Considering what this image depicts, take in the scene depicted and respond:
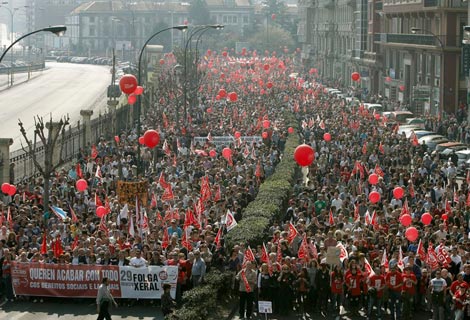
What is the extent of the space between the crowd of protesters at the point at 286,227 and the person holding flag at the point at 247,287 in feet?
0.09

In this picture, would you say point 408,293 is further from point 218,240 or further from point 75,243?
point 75,243

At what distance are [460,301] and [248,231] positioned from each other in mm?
6499

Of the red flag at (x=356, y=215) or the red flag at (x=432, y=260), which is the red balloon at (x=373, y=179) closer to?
the red flag at (x=356, y=215)

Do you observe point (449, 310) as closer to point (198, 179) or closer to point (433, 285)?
point (433, 285)

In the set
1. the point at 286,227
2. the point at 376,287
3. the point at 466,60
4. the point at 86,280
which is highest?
the point at 466,60

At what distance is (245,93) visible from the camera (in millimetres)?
77812

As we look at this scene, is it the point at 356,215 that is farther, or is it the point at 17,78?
the point at 17,78

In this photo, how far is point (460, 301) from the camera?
20312mm

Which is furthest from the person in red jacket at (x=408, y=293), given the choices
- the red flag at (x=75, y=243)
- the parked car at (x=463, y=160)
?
the parked car at (x=463, y=160)

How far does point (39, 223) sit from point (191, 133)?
21.6 m

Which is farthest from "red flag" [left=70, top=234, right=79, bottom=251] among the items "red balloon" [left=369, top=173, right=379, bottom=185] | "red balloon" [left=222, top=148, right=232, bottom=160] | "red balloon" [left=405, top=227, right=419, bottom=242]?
"red balloon" [left=222, top=148, right=232, bottom=160]

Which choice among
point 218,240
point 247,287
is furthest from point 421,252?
point 218,240

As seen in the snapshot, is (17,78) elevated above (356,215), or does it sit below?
above

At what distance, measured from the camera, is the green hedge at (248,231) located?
2023 centimetres
